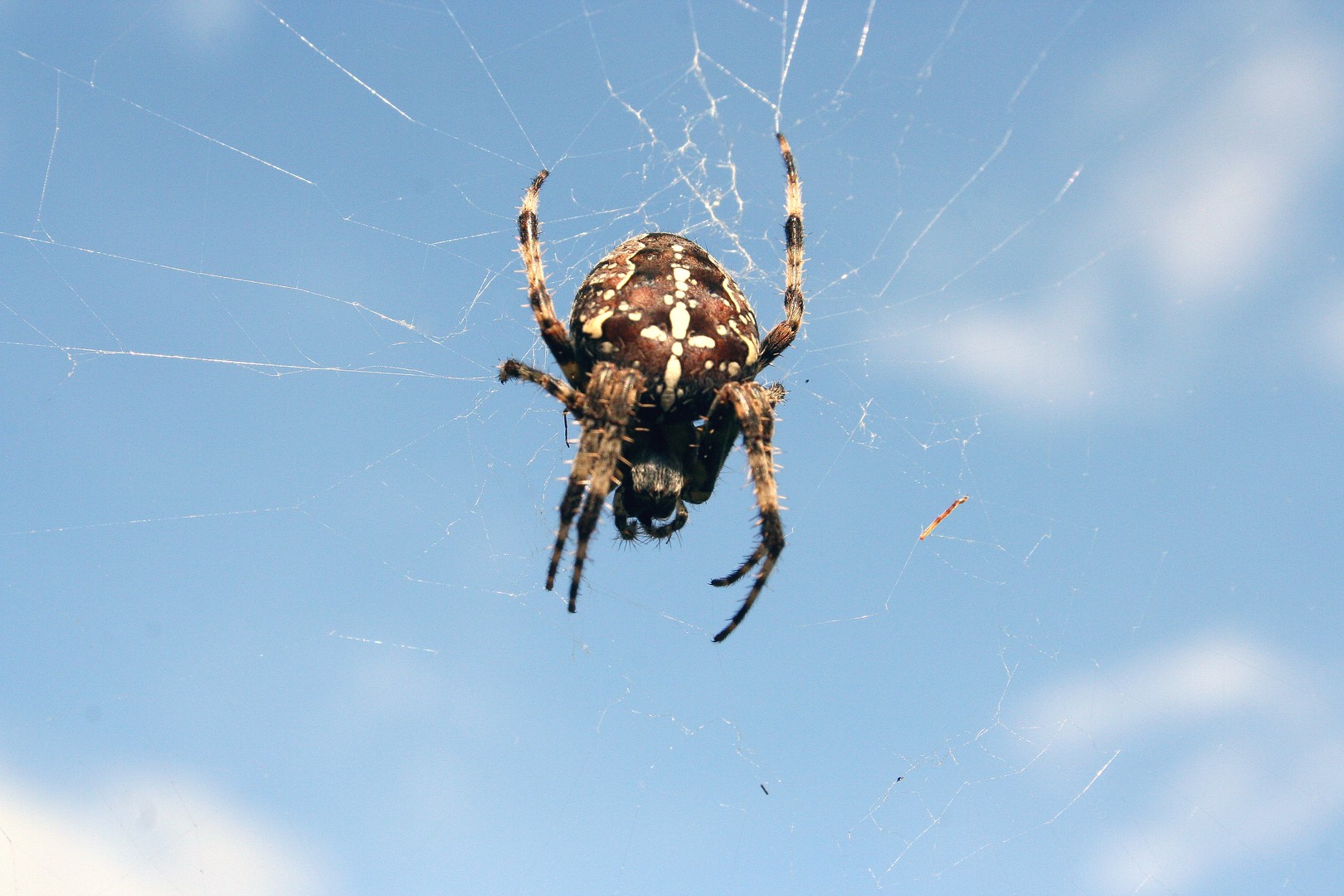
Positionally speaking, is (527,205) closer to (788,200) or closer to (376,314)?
(376,314)

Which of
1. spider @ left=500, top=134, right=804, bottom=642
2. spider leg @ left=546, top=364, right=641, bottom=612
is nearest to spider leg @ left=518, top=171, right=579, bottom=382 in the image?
spider @ left=500, top=134, right=804, bottom=642

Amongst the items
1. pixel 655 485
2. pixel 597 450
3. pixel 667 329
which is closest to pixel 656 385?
pixel 667 329

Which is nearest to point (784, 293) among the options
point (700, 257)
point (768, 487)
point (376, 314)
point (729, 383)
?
point (700, 257)

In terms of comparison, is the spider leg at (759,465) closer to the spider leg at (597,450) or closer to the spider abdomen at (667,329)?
the spider abdomen at (667,329)

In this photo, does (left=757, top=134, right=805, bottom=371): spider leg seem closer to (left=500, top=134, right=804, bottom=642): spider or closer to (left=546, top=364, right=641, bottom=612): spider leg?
(left=500, top=134, right=804, bottom=642): spider

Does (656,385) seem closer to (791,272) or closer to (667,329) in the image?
(667,329)
